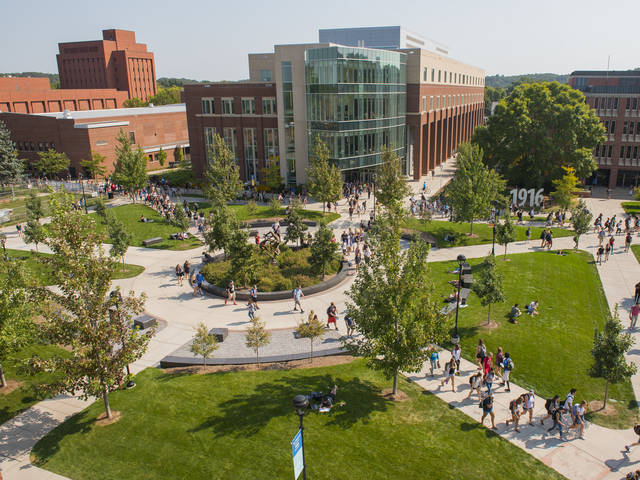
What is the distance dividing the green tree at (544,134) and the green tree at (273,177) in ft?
82.4

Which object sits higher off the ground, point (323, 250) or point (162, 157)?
point (162, 157)

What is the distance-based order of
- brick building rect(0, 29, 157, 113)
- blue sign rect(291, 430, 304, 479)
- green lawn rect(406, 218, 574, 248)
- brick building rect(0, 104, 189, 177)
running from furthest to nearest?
brick building rect(0, 29, 157, 113) < brick building rect(0, 104, 189, 177) < green lawn rect(406, 218, 574, 248) < blue sign rect(291, 430, 304, 479)

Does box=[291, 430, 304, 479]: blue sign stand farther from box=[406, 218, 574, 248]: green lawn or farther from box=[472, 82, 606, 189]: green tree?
box=[472, 82, 606, 189]: green tree

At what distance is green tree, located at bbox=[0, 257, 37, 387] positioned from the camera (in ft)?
56.3

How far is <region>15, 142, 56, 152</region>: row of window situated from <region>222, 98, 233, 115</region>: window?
1033 inches

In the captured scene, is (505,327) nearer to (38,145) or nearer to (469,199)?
(469,199)

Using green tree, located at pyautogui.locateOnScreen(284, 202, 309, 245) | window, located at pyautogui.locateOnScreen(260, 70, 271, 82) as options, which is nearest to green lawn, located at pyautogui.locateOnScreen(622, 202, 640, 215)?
green tree, located at pyautogui.locateOnScreen(284, 202, 309, 245)

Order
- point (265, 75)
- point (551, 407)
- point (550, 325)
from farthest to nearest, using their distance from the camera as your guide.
Result: point (265, 75), point (550, 325), point (551, 407)

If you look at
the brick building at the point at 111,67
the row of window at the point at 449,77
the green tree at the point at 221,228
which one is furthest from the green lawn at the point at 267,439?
the brick building at the point at 111,67

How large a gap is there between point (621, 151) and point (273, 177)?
42.6m

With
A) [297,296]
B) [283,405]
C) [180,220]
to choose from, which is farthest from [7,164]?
[283,405]

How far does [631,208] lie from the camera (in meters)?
48.5

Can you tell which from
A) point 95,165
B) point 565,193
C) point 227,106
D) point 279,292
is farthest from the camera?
point 95,165

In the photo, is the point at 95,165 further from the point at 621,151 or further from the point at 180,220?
the point at 621,151
